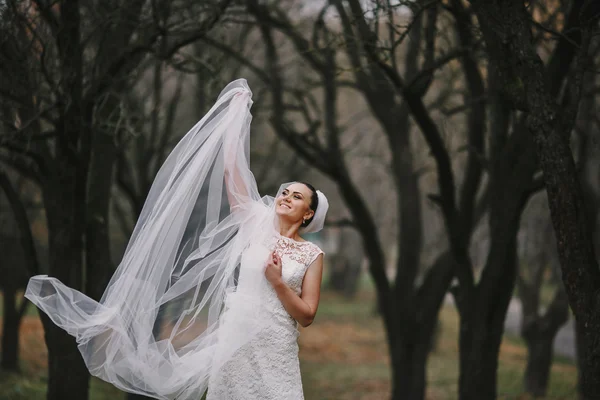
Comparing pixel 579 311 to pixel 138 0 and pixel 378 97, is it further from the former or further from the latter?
pixel 378 97

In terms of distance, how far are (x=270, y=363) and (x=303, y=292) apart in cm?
45

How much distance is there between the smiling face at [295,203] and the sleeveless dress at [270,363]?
283mm

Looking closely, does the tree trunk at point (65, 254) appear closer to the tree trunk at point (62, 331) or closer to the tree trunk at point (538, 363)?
the tree trunk at point (62, 331)

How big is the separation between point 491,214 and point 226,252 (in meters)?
3.41

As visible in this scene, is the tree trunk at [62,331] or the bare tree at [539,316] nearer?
the tree trunk at [62,331]

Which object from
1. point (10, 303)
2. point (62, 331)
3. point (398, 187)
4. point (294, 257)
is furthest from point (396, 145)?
point (294, 257)

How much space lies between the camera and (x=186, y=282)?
5219 millimetres

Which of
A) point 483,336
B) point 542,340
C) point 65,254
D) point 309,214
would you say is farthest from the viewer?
point 542,340

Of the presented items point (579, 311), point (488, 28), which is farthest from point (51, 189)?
point (579, 311)

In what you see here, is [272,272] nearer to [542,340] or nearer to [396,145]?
[396,145]

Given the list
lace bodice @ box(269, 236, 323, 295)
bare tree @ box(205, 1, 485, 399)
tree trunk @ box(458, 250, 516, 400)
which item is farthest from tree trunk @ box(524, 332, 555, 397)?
lace bodice @ box(269, 236, 323, 295)

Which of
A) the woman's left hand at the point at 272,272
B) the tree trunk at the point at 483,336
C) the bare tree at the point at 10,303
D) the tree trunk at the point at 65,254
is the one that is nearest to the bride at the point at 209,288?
the woman's left hand at the point at 272,272

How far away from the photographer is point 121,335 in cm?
499

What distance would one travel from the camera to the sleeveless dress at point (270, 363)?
4.94 metres
